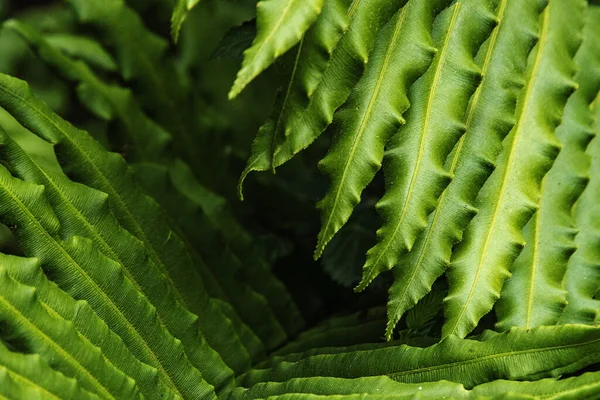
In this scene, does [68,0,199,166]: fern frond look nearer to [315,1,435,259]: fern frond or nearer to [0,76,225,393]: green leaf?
[0,76,225,393]: green leaf

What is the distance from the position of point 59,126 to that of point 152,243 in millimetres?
186

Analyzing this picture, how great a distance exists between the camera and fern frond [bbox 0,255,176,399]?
66 centimetres

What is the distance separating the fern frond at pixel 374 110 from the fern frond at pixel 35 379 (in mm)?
282

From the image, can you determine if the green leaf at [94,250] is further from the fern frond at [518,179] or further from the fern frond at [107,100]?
the fern frond at [518,179]

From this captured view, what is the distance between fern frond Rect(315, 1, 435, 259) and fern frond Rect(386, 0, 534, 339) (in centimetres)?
9

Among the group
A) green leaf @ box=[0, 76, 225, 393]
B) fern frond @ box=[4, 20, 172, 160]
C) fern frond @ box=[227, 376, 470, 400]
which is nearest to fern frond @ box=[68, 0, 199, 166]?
fern frond @ box=[4, 20, 172, 160]

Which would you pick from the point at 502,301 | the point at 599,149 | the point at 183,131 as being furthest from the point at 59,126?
the point at 599,149

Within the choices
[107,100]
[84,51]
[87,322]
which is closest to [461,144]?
[87,322]

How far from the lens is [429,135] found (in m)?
0.72

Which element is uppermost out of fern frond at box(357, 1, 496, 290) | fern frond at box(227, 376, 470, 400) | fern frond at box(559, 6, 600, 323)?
fern frond at box(357, 1, 496, 290)

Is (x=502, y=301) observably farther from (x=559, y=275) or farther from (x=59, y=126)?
(x=59, y=126)

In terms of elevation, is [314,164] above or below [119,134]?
below

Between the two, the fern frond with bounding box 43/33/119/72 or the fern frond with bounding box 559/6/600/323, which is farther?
the fern frond with bounding box 43/33/119/72

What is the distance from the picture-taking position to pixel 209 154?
1204 mm
